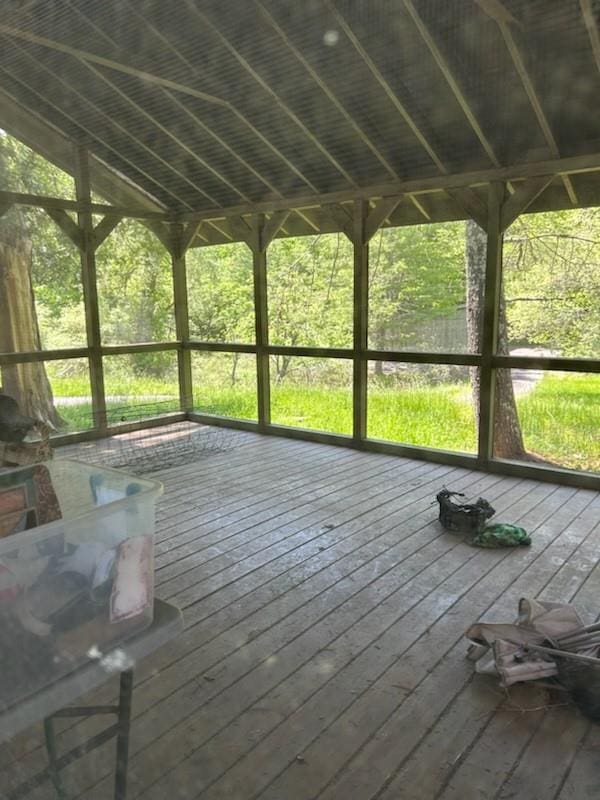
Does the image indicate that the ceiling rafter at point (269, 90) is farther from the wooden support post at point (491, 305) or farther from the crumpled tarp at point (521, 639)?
the crumpled tarp at point (521, 639)

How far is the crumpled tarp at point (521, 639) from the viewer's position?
2.26 metres

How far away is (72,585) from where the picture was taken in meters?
1.18

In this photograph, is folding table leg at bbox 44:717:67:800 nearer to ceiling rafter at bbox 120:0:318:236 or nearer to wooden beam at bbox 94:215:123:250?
ceiling rafter at bbox 120:0:318:236

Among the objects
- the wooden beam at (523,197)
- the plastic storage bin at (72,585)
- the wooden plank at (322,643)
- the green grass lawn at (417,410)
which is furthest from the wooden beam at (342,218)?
the plastic storage bin at (72,585)

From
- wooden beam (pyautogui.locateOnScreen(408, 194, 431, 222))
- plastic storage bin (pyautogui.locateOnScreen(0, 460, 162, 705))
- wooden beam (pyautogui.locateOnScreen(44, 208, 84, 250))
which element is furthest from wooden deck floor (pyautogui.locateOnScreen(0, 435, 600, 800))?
wooden beam (pyautogui.locateOnScreen(44, 208, 84, 250))

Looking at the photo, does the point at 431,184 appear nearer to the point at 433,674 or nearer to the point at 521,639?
the point at 521,639

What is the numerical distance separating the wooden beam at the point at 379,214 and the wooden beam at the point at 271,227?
1.11m

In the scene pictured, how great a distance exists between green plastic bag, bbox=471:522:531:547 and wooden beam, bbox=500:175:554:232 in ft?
9.09

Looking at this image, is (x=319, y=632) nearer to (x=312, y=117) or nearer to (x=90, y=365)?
(x=312, y=117)

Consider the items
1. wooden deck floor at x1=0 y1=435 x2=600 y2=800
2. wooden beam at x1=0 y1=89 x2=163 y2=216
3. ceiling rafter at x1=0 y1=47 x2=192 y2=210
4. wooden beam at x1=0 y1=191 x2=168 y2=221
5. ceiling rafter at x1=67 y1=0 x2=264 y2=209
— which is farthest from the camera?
wooden beam at x1=0 y1=89 x2=163 y2=216

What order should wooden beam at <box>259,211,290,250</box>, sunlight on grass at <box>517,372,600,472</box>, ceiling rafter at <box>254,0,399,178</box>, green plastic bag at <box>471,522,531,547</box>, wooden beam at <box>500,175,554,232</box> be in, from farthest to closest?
wooden beam at <box>259,211,290,250</box> → sunlight on grass at <box>517,372,600,472</box> → wooden beam at <box>500,175,554,232</box> → ceiling rafter at <box>254,0,399,178</box> → green plastic bag at <box>471,522,531,547</box>

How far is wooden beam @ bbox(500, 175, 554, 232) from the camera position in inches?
188

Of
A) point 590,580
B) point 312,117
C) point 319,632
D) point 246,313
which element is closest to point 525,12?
point 312,117

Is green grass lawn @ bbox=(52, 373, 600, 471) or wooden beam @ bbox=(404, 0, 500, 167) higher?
wooden beam @ bbox=(404, 0, 500, 167)
